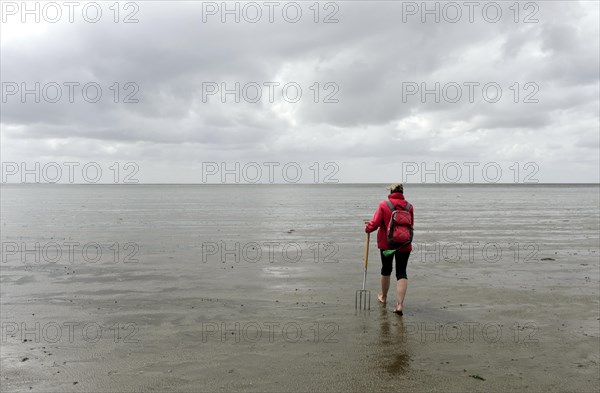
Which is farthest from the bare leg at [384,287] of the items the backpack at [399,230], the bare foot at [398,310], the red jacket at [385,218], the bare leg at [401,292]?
the backpack at [399,230]

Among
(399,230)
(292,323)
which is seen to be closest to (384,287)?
(399,230)

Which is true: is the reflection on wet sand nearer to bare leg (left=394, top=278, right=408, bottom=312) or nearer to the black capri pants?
bare leg (left=394, top=278, right=408, bottom=312)

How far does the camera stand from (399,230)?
30.2ft

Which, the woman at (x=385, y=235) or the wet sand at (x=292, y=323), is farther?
the woman at (x=385, y=235)

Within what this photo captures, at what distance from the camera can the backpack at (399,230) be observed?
920cm

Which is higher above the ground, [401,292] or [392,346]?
[401,292]

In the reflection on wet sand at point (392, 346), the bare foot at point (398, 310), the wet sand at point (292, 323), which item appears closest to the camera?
the wet sand at point (292, 323)

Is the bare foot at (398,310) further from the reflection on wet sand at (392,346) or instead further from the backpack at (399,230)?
the backpack at (399,230)

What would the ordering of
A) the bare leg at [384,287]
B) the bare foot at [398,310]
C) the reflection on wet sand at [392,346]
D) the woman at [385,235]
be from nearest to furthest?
the reflection on wet sand at [392,346], the bare foot at [398,310], the woman at [385,235], the bare leg at [384,287]

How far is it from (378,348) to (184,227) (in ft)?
66.9

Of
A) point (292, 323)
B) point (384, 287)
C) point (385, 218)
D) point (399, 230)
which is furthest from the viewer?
point (384, 287)

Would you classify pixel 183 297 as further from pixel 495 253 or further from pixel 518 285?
pixel 495 253

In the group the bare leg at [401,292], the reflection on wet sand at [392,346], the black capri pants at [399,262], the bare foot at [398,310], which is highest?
the black capri pants at [399,262]

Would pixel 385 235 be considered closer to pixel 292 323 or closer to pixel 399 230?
pixel 399 230
